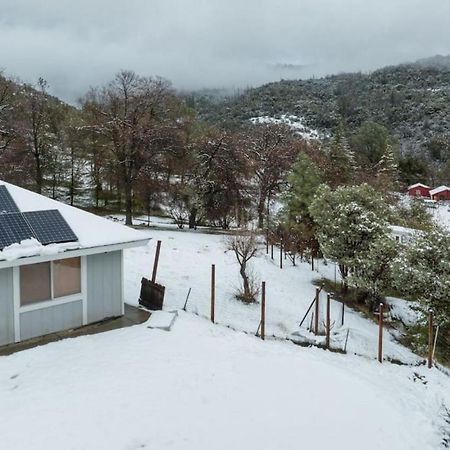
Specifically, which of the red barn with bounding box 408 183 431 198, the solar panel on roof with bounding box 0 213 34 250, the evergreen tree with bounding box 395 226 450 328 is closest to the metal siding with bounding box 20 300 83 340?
A: the solar panel on roof with bounding box 0 213 34 250

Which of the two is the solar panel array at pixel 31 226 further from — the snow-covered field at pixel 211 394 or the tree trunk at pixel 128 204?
the tree trunk at pixel 128 204

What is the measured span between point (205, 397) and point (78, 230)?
4.29 metres

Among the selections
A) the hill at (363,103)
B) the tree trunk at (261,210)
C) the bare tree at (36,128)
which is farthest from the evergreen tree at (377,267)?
the hill at (363,103)

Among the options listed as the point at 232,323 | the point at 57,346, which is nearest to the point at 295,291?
the point at 232,323

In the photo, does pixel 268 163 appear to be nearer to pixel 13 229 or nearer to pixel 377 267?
pixel 377 267

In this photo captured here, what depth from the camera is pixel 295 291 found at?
13945mm

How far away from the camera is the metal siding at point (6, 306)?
7.68 meters

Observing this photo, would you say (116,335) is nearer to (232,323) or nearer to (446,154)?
(232,323)

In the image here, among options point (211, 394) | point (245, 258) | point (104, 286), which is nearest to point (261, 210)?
point (245, 258)

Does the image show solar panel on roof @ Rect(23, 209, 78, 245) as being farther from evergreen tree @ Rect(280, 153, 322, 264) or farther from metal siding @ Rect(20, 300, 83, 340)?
evergreen tree @ Rect(280, 153, 322, 264)

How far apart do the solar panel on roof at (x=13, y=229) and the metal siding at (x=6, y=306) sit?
517mm

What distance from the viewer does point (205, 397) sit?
6551 mm

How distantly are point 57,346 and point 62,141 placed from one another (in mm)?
22838

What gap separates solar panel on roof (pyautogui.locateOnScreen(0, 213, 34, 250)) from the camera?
25.4 ft
